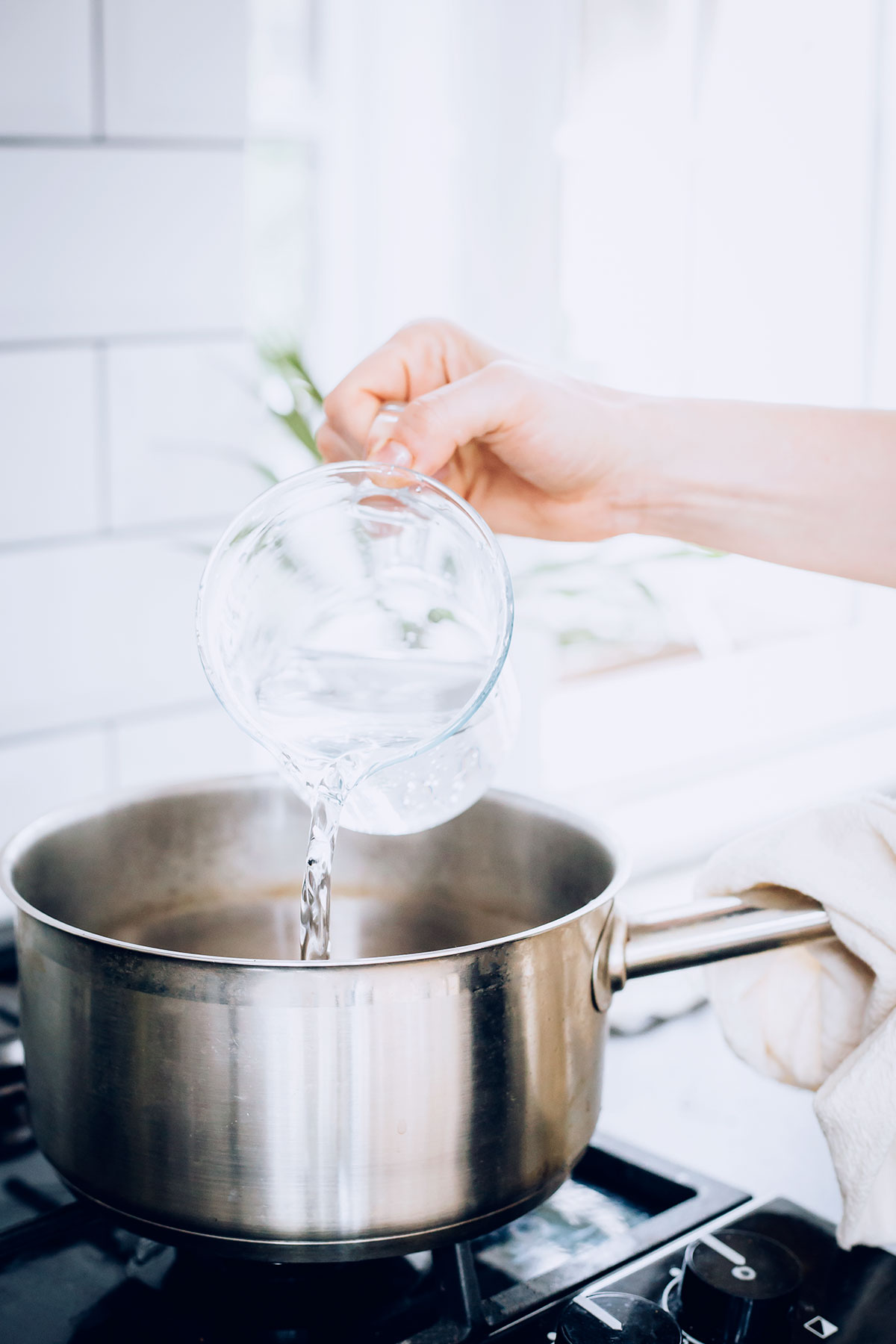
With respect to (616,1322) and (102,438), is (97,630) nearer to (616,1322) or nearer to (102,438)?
(102,438)

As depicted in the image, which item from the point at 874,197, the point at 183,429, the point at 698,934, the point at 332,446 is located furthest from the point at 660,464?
the point at 874,197

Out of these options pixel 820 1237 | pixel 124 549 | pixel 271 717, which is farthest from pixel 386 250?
pixel 820 1237

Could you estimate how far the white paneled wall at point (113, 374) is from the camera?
1002 millimetres

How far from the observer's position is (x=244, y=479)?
1156 millimetres

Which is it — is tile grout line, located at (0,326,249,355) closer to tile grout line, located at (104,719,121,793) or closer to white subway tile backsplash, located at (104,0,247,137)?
white subway tile backsplash, located at (104,0,247,137)

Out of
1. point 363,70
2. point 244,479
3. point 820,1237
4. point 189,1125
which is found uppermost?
point 363,70

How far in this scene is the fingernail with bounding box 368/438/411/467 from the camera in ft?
1.88

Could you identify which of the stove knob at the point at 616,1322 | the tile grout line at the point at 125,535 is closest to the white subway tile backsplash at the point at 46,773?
the tile grout line at the point at 125,535

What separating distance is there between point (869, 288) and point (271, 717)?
5.27 ft

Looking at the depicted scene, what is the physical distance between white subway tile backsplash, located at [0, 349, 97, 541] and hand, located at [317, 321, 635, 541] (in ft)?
1.35

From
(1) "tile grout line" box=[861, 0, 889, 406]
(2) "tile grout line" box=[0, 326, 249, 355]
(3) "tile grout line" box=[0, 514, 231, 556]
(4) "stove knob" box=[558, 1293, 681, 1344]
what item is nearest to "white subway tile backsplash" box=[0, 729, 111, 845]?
(3) "tile grout line" box=[0, 514, 231, 556]

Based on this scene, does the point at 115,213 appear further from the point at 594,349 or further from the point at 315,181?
the point at 594,349

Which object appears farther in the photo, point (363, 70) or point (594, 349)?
point (594, 349)

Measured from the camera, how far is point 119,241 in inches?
41.2
